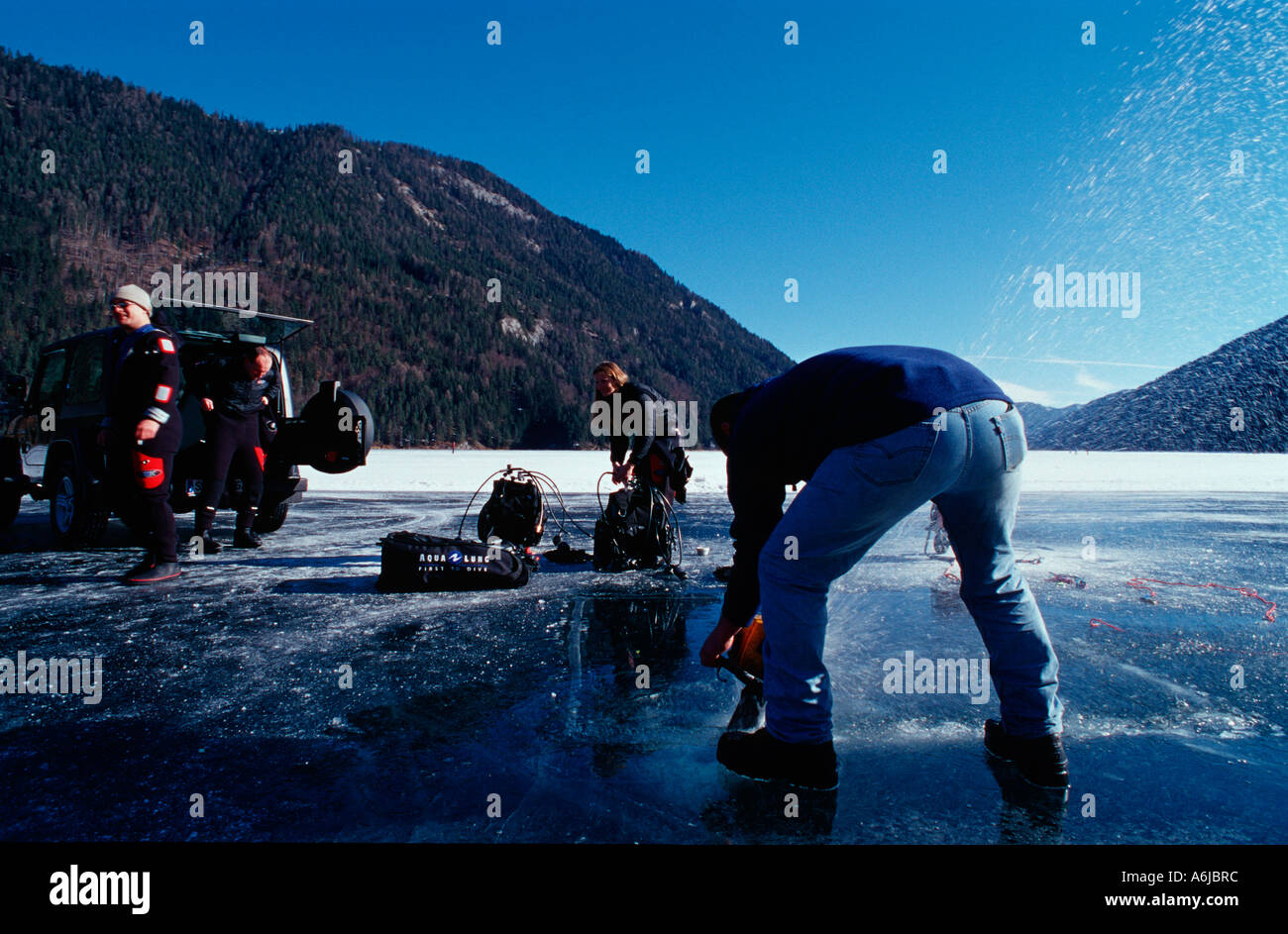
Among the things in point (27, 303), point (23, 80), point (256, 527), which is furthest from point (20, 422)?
point (23, 80)

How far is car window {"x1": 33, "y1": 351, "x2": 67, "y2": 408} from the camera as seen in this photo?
673 centimetres

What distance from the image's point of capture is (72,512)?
20.0 ft

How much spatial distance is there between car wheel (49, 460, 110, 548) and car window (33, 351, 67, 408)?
0.93m

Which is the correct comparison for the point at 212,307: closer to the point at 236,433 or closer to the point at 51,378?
the point at 51,378

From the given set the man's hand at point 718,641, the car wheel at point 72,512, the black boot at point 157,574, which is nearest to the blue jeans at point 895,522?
the man's hand at point 718,641

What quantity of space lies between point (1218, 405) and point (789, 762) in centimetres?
20028

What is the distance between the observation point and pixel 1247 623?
3.95 m

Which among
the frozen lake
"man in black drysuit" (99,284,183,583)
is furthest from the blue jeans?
"man in black drysuit" (99,284,183,583)

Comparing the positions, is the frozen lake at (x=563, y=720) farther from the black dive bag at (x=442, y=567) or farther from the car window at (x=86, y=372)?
the car window at (x=86, y=372)

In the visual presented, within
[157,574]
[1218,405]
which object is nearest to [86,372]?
[157,574]

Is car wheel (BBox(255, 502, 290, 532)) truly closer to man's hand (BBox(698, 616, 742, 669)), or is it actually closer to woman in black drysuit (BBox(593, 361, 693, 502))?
woman in black drysuit (BBox(593, 361, 693, 502))

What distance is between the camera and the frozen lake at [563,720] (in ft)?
5.80
